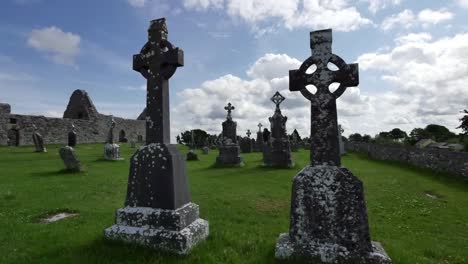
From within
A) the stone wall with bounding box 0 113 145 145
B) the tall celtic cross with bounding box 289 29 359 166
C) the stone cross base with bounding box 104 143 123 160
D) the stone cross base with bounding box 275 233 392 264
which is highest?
the stone wall with bounding box 0 113 145 145

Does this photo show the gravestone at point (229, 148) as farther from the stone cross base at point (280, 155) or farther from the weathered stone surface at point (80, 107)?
the weathered stone surface at point (80, 107)

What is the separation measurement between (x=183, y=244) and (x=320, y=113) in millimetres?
2517

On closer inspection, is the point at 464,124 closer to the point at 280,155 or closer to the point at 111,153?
the point at 280,155

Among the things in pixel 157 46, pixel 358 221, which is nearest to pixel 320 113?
pixel 358 221

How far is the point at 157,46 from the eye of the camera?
16.1 feet

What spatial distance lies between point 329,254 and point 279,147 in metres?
12.3

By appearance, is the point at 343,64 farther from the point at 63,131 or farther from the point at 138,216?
the point at 63,131

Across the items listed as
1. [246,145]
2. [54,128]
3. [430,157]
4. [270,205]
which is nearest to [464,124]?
[430,157]

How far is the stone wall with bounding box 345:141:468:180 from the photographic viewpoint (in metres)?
12.5

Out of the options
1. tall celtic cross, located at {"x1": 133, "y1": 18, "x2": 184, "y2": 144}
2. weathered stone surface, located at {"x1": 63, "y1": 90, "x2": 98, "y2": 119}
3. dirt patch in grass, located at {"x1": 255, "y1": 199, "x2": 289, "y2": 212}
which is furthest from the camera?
weathered stone surface, located at {"x1": 63, "y1": 90, "x2": 98, "y2": 119}

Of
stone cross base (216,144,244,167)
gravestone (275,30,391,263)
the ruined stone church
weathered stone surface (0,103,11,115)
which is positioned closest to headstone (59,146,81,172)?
stone cross base (216,144,244,167)

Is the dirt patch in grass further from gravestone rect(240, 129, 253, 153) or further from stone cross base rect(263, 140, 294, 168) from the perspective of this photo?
gravestone rect(240, 129, 253, 153)

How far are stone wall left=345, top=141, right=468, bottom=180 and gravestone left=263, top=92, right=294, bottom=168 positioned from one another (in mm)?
6591

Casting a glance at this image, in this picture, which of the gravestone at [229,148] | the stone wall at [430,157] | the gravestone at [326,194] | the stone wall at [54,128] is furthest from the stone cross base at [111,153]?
the stone wall at [430,157]
